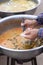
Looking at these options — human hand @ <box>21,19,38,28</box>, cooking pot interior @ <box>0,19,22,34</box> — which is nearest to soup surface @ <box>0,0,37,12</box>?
cooking pot interior @ <box>0,19,22,34</box>

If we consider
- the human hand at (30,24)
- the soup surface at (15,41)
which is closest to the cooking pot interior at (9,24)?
the soup surface at (15,41)

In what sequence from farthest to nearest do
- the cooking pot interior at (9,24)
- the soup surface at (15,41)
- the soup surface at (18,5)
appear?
the soup surface at (18,5), the cooking pot interior at (9,24), the soup surface at (15,41)

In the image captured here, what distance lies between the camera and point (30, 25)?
88 cm

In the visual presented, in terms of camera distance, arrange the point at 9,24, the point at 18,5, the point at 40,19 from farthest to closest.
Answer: the point at 18,5 → the point at 9,24 → the point at 40,19

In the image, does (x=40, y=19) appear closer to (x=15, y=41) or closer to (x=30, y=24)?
(x=30, y=24)

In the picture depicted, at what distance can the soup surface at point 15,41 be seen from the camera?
2.70 ft

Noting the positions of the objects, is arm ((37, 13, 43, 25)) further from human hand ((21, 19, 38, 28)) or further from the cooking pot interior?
the cooking pot interior

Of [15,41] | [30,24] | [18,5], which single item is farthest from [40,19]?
[18,5]

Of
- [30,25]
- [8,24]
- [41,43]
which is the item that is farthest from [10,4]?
[41,43]

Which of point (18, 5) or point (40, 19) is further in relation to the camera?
point (18, 5)

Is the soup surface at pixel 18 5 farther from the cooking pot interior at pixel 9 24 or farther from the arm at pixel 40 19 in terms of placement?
the arm at pixel 40 19

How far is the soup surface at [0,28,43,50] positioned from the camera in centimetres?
82

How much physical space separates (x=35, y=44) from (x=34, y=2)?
50cm

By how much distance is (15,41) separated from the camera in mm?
878
